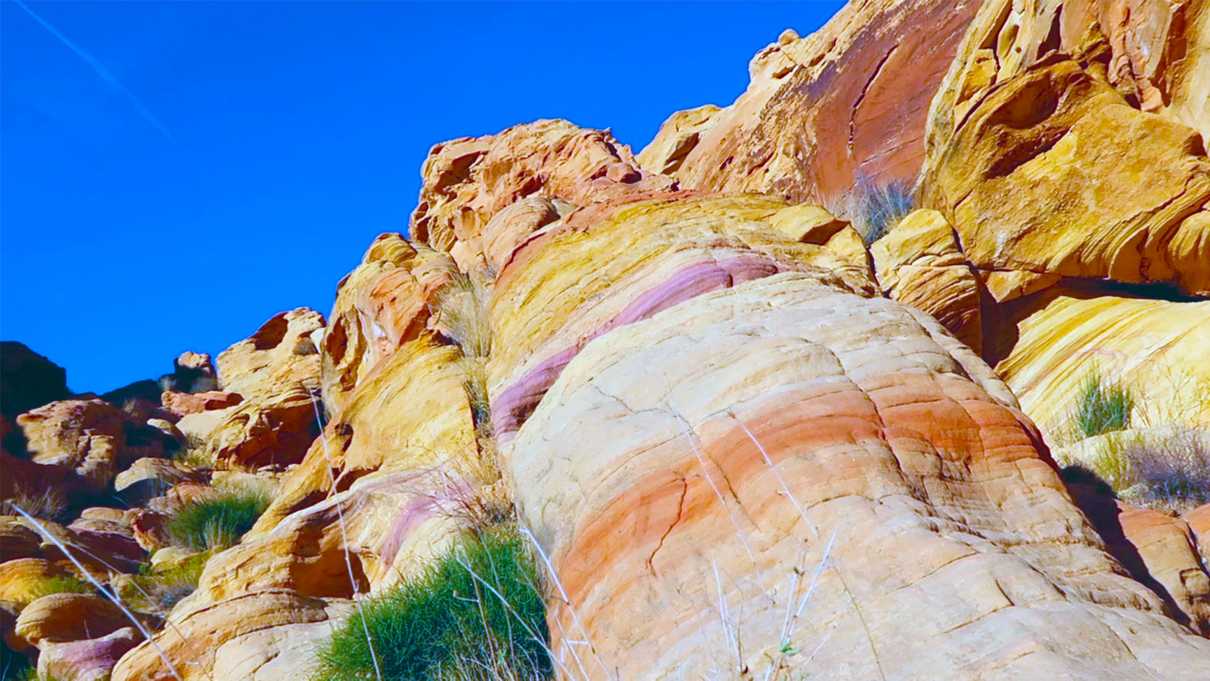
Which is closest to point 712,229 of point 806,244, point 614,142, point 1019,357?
point 806,244

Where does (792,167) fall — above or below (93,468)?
below

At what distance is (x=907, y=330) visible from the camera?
20.3 ft

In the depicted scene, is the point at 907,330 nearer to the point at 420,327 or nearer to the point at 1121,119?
the point at 1121,119

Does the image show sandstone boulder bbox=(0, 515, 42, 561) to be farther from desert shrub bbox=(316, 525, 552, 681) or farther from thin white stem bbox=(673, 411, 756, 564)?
thin white stem bbox=(673, 411, 756, 564)

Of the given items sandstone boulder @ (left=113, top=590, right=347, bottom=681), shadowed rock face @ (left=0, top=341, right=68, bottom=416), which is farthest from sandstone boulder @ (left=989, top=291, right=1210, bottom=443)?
shadowed rock face @ (left=0, top=341, right=68, bottom=416)

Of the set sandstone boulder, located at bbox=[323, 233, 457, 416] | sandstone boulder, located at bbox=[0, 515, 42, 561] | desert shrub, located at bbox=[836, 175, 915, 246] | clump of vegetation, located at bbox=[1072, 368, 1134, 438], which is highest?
sandstone boulder, located at bbox=[323, 233, 457, 416]

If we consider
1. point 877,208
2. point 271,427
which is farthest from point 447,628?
point 271,427

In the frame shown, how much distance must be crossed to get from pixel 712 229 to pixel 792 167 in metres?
6.74

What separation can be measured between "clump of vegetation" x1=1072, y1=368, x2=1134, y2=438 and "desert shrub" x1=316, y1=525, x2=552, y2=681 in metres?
4.57

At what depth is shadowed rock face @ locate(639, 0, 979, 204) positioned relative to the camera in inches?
564

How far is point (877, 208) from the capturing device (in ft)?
37.9

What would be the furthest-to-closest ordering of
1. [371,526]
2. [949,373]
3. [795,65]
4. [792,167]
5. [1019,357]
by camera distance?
[795,65] → [792,167] → [371,526] → [1019,357] → [949,373]

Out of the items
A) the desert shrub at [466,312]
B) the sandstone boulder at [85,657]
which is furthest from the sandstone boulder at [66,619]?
the desert shrub at [466,312]

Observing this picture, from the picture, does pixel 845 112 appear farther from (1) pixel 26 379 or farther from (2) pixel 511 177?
(1) pixel 26 379
